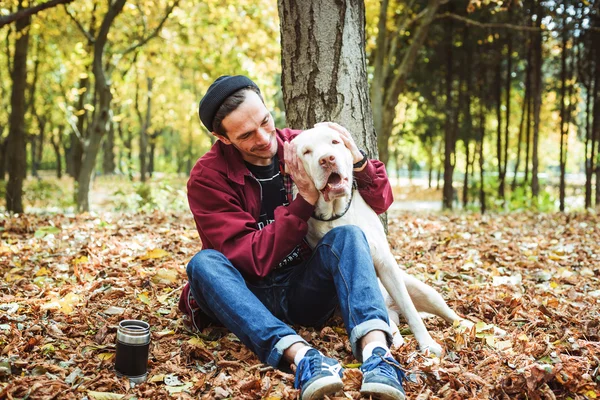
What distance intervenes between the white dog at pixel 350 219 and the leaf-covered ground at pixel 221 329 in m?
0.14

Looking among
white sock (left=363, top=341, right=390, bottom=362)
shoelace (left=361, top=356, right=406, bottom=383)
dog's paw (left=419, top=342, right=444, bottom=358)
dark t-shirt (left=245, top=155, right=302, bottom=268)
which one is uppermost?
dark t-shirt (left=245, top=155, right=302, bottom=268)

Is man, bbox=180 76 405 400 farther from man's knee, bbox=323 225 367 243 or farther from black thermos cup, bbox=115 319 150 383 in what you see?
black thermos cup, bbox=115 319 150 383

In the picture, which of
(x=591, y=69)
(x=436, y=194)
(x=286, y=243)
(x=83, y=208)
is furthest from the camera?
(x=436, y=194)

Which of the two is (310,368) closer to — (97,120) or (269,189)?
(269,189)

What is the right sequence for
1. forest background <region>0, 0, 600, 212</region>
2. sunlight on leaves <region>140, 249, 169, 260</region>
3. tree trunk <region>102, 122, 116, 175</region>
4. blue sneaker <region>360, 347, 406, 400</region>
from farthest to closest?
Result: tree trunk <region>102, 122, 116, 175</region>, forest background <region>0, 0, 600, 212</region>, sunlight on leaves <region>140, 249, 169, 260</region>, blue sneaker <region>360, 347, 406, 400</region>

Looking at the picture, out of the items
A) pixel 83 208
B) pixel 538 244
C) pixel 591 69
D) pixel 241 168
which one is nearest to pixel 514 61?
pixel 591 69

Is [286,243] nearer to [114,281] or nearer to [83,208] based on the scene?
[114,281]

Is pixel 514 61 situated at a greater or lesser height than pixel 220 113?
greater

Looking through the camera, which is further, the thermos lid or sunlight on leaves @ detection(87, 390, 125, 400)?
the thermos lid

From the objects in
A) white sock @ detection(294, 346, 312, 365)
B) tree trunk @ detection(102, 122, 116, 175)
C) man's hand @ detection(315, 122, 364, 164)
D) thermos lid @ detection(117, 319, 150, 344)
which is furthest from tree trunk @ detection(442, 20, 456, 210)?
tree trunk @ detection(102, 122, 116, 175)

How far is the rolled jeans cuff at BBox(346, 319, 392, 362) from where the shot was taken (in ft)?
8.06

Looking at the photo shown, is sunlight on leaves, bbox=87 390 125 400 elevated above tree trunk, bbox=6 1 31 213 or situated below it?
below

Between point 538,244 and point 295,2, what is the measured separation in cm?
394

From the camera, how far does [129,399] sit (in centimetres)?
229
